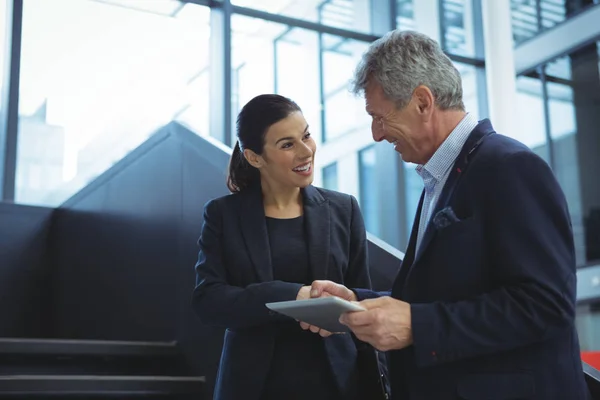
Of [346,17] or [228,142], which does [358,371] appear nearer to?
[228,142]

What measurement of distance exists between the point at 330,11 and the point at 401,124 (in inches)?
263

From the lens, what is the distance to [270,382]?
2393 millimetres

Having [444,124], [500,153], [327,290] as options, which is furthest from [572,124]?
[500,153]

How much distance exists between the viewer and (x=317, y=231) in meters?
2.59

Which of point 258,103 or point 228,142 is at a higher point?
point 228,142

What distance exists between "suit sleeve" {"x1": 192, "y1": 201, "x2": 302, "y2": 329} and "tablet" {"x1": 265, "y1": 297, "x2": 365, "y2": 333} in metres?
0.27

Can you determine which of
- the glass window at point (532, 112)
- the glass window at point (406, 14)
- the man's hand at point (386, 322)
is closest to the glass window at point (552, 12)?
the glass window at point (532, 112)

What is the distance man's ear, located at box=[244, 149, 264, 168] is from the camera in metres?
2.73

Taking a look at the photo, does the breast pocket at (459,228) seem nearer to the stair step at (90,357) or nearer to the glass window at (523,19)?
the stair step at (90,357)

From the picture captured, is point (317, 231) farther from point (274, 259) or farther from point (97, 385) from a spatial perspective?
point (97, 385)

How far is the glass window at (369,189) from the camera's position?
8594 millimetres

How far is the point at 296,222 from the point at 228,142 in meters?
4.51

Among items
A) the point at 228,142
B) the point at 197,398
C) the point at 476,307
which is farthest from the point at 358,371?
the point at 228,142

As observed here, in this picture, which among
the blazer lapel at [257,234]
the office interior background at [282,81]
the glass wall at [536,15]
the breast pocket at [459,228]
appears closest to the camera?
the breast pocket at [459,228]
